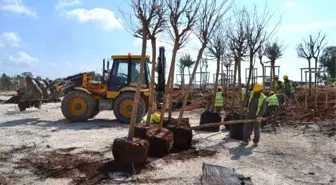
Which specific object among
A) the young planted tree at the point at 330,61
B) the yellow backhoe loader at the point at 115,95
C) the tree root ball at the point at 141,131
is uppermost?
the young planted tree at the point at 330,61

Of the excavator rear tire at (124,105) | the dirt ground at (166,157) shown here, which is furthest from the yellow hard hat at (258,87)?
the excavator rear tire at (124,105)

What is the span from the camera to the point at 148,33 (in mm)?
6793

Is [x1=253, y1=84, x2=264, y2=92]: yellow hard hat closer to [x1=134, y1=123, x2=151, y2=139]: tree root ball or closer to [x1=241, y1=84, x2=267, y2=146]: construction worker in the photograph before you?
[x1=241, y1=84, x2=267, y2=146]: construction worker

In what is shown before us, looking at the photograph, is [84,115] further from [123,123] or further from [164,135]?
[164,135]

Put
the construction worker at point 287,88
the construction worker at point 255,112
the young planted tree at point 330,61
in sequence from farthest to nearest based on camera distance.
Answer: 1. the young planted tree at point 330,61
2. the construction worker at point 287,88
3. the construction worker at point 255,112

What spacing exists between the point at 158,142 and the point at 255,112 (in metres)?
3.34

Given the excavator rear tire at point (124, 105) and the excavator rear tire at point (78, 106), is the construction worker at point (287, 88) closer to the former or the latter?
the excavator rear tire at point (124, 105)

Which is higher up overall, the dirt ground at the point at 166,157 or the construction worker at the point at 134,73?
the construction worker at the point at 134,73

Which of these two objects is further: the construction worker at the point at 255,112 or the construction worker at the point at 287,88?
the construction worker at the point at 287,88

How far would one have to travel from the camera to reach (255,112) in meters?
9.00

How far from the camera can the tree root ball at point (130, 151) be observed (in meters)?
5.88

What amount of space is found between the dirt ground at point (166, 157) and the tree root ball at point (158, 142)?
189 mm

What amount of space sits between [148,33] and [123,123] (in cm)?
578

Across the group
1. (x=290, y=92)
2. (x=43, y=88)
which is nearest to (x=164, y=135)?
(x=290, y=92)
